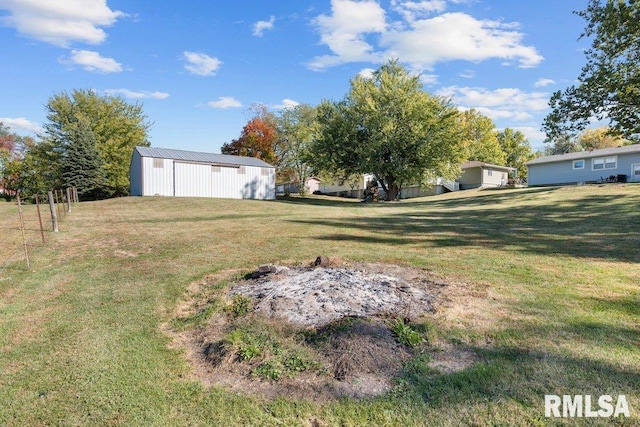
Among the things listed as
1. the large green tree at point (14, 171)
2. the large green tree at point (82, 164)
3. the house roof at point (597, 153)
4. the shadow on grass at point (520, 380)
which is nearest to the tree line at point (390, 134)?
the house roof at point (597, 153)

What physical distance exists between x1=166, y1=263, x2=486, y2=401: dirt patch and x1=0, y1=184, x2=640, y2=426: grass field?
16cm

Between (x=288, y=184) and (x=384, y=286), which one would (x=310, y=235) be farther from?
(x=288, y=184)

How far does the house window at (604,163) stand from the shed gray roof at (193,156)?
84.6ft

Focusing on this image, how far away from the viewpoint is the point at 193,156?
993 inches

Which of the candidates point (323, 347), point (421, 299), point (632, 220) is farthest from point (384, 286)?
point (632, 220)

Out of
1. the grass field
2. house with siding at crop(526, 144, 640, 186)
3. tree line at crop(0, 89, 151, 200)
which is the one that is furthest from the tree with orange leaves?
the grass field

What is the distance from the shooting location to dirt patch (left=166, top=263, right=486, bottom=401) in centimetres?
288

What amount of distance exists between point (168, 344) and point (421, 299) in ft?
9.41

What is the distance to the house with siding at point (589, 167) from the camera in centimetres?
2638

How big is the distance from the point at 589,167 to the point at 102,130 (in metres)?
42.4

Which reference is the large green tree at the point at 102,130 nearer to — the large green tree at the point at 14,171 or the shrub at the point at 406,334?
the large green tree at the point at 14,171

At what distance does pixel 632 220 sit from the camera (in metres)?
10.1

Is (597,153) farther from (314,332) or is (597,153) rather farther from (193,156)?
(314,332)

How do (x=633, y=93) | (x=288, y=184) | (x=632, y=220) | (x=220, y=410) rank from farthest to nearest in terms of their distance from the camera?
(x=288, y=184) → (x=633, y=93) → (x=632, y=220) → (x=220, y=410)
